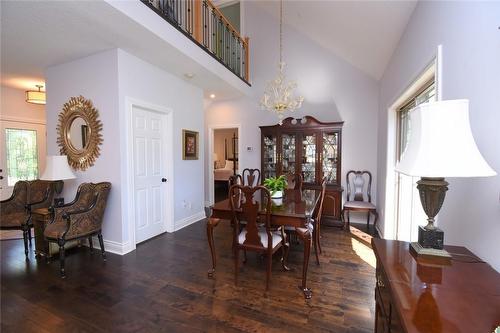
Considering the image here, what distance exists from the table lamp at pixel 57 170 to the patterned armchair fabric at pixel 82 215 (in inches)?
7.7

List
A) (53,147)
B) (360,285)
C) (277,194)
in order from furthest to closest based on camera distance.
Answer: (53,147) → (277,194) → (360,285)

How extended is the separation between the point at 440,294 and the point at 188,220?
13.2 ft

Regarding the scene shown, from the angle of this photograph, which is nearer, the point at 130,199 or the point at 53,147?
the point at 130,199

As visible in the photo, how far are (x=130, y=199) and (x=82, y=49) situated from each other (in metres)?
2.01

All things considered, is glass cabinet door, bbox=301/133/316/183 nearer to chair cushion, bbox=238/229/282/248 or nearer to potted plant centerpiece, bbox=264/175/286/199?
potted plant centerpiece, bbox=264/175/286/199

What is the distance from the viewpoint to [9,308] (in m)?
2.04

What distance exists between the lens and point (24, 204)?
140 inches

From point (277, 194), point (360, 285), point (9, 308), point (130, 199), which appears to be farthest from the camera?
point (130, 199)

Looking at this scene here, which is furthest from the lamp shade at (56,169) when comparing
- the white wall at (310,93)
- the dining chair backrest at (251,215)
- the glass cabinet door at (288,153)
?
the glass cabinet door at (288,153)

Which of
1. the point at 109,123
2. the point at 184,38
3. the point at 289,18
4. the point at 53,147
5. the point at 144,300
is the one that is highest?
the point at 289,18

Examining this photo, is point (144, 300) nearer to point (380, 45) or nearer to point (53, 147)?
point (53, 147)

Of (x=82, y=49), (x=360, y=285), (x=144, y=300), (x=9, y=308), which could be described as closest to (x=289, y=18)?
(x=82, y=49)

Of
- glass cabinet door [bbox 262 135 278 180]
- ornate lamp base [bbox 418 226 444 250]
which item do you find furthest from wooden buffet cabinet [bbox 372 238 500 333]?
glass cabinet door [bbox 262 135 278 180]

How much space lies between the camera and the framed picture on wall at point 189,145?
4.23m
